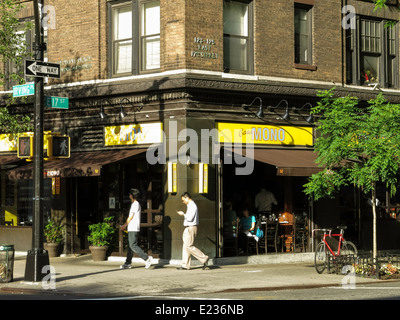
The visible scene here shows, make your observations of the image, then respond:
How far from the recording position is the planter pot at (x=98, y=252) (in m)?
20.9

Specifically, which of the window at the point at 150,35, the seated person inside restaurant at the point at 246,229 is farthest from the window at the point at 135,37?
the seated person inside restaurant at the point at 246,229

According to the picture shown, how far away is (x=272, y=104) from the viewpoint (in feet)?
70.1

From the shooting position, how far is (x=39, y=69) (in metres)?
15.9

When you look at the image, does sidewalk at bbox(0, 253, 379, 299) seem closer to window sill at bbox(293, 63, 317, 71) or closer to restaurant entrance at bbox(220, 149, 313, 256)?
restaurant entrance at bbox(220, 149, 313, 256)

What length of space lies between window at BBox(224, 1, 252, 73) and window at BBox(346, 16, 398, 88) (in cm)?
409

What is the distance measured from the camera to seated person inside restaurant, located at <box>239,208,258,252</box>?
2084 centimetres

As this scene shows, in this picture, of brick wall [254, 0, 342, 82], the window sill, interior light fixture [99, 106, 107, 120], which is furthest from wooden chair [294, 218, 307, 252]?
interior light fixture [99, 106, 107, 120]

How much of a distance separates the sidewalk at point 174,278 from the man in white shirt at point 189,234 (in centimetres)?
30

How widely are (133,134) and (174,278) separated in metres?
5.49

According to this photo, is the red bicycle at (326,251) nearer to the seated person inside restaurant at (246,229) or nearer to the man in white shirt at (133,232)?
the seated person inside restaurant at (246,229)

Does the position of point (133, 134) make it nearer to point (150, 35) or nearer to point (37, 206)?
point (150, 35)
